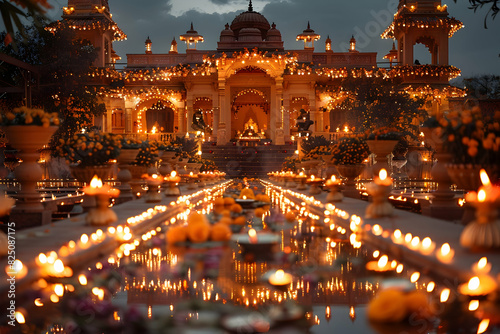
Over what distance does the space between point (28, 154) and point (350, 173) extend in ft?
29.4

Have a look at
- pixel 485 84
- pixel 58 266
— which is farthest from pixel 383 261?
pixel 485 84

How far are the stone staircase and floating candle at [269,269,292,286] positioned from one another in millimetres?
29194

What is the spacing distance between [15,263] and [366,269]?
10.4 ft

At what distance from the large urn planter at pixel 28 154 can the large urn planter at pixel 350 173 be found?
848 centimetres

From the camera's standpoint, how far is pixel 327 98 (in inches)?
1727

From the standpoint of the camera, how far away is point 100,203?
816 centimetres

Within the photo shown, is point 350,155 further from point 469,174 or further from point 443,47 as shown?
point 443,47

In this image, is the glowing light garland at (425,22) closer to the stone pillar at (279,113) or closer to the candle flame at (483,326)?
the stone pillar at (279,113)

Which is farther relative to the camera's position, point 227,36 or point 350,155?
point 227,36

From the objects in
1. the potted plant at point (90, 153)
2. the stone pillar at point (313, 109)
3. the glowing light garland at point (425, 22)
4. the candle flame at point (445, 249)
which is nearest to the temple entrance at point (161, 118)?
the stone pillar at point (313, 109)

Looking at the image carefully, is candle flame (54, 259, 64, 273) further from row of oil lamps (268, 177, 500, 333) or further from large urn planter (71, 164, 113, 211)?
large urn planter (71, 164, 113, 211)

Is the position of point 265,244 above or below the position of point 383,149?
below

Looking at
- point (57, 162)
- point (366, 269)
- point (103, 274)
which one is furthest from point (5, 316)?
point (57, 162)

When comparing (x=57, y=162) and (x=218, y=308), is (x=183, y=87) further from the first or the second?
(x=218, y=308)
